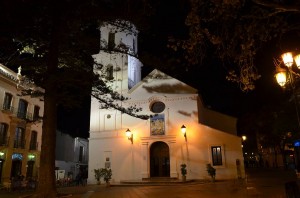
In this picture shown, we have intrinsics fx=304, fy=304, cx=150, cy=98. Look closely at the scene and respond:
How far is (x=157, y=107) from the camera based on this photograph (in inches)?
1104

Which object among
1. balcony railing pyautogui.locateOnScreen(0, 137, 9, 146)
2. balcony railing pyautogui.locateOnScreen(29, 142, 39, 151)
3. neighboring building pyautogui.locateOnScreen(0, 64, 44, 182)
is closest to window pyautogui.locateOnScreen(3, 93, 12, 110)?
neighboring building pyautogui.locateOnScreen(0, 64, 44, 182)

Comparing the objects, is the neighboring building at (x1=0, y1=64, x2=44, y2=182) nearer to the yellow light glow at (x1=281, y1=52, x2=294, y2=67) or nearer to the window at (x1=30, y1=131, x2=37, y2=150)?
the window at (x1=30, y1=131, x2=37, y2=150)

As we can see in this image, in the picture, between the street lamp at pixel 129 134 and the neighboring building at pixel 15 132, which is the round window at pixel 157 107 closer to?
the street lamp at pixel 129 134

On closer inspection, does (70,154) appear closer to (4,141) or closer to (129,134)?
(4,141)

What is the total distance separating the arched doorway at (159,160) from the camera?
26688 millimetres

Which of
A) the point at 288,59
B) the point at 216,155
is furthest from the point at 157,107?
the point at 288,59

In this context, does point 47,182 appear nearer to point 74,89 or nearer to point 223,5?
point 74,89

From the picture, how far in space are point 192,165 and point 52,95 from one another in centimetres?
1561

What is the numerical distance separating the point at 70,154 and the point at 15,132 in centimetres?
1289

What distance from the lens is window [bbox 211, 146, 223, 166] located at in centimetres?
2545

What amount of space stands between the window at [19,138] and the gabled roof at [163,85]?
36.0 ft

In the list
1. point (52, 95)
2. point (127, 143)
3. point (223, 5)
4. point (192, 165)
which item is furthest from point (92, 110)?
point (223, 5)

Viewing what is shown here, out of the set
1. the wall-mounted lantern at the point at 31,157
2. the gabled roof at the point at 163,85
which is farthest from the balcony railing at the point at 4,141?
the gabled roof at the point at 163,85

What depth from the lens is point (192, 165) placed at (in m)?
25.6
